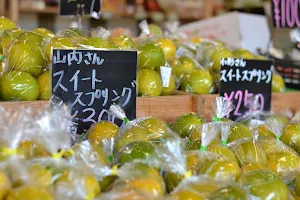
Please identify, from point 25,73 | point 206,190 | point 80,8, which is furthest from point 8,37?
point 206,190

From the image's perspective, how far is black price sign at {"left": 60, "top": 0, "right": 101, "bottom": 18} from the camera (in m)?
1.76

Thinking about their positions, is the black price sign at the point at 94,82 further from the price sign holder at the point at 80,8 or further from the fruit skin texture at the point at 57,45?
the price sign holder at the point at 80,8

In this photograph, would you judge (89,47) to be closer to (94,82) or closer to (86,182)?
(94,82)

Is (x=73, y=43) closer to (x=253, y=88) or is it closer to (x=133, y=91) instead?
(x=133, y=91)

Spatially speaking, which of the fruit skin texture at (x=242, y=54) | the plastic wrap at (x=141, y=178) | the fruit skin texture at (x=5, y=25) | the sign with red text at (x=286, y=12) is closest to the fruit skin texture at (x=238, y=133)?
the plastic wrap at (x=141, y=178)

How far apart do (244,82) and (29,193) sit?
1016 mm

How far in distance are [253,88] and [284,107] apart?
25 cm

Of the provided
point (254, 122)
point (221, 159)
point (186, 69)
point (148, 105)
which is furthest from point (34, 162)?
point (186, 69)

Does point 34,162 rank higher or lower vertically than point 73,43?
lower

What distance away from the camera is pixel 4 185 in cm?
73

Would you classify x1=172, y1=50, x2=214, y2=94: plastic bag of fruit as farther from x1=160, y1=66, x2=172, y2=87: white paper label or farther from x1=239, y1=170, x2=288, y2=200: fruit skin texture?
x1=239, y1=170, x2=288, y2=200: fruit skin texture

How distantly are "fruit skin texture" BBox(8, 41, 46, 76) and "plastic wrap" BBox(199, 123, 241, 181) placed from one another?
1.76ft

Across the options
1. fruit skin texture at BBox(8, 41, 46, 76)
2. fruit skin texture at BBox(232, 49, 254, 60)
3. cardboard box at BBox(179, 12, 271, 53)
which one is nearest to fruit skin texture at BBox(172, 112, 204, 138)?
fruit skin texture at BBox(8, 41, 46, 76)

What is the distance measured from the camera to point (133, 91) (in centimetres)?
125
